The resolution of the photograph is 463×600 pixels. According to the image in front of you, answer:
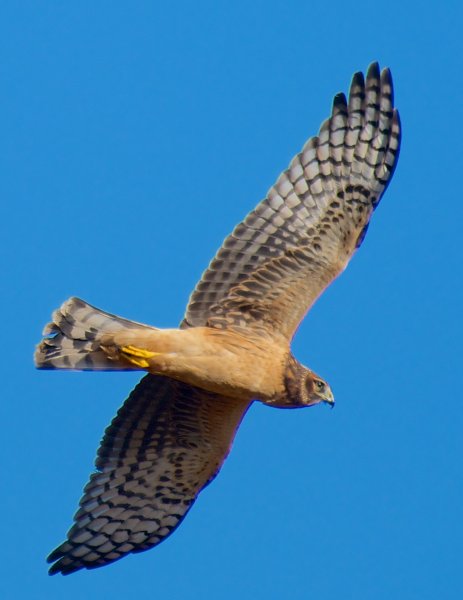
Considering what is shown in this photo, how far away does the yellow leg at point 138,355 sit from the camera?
7871 mm

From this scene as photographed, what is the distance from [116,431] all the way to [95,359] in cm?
75

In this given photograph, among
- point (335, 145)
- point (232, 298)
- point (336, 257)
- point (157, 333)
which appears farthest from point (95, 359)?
point (335, 145)

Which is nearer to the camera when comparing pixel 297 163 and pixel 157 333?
pixel 157 333

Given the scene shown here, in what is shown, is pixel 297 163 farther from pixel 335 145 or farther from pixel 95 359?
pixel 95 359

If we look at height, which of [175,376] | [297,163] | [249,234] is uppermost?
[297,163]

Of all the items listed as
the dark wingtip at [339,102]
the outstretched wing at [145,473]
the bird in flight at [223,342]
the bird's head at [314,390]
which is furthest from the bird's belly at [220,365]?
the dark wingtip at [339,102]

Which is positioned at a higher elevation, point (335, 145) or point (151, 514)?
point (335, 145)

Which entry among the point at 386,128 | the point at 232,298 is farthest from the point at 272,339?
the point at 386,128

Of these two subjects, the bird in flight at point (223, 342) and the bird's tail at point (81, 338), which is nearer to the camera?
the bird in flight at point (223, 342)

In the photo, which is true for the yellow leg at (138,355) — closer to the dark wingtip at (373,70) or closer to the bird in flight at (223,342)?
the bird in flight at (223,342)

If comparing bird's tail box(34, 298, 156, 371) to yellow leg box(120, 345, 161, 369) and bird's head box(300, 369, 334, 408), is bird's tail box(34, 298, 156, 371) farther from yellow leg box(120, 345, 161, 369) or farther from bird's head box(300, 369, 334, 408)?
bird's head box(300, 369, 334, 408)

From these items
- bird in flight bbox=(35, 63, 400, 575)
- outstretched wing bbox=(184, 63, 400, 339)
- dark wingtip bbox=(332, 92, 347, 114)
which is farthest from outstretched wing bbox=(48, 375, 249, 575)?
dark wingtip bbox=(332, 92, 347, 114)

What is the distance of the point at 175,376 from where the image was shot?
7.91 m

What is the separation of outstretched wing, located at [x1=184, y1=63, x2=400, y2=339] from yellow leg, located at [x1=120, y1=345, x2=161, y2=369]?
0.45 m
